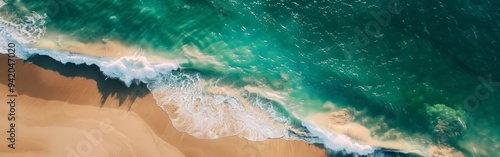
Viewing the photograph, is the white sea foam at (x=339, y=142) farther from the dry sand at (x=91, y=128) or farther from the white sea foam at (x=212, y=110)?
the white sea foam at (x=212, y=110)

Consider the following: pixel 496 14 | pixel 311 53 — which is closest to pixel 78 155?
pixel 311 53

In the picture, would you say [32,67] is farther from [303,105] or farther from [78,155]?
[303,105]

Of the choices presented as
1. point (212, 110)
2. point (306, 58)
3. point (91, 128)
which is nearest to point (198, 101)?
point (212, 110)

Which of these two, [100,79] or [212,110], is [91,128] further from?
[212,110]

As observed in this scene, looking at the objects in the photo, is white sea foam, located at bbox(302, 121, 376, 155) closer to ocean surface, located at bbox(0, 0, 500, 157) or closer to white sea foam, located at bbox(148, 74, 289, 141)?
ocean surface, located at bbox(0, 0, 500, 157)

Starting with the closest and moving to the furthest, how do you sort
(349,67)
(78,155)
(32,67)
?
(78,155) < (32,67) < (349,67)

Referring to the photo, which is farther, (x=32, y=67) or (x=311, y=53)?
(x=311, y=53)
